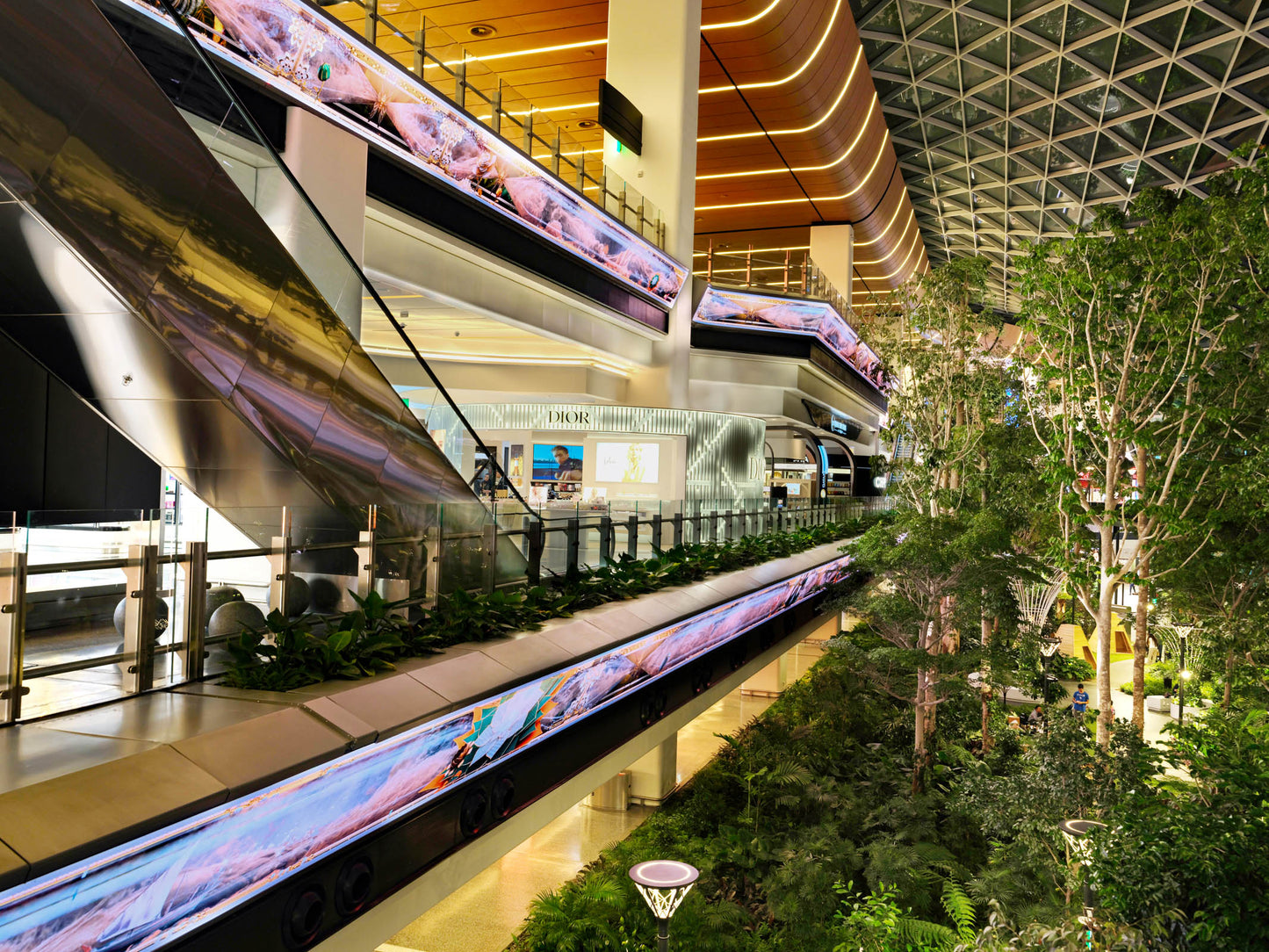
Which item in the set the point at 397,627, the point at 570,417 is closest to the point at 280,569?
the point at 397,627

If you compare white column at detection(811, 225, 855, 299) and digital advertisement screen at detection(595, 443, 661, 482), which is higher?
white column at detection(811, 225, 855, 299)

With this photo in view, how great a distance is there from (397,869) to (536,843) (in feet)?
32.0

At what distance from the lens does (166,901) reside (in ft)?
12.7

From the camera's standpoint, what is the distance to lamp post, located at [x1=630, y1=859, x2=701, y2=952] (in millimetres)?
7750

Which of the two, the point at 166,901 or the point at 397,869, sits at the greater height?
→ the point at 166,901

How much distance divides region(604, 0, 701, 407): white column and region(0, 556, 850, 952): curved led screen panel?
12641mm

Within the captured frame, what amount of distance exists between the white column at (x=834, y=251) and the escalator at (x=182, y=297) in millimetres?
24970

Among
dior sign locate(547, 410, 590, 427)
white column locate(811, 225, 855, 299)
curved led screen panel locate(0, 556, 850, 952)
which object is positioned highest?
white column locate(811, 225, 855, 299)

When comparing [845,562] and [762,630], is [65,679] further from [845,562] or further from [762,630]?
[845,562]

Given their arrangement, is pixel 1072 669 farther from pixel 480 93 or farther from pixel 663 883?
pixel 480 93

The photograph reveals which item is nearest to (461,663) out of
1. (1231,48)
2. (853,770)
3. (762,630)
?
(762,630)

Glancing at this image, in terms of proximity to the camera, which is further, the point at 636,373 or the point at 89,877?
the point at 636,373

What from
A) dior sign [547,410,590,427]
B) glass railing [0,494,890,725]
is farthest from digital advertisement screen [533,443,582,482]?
glass railing [0,494,890,725]

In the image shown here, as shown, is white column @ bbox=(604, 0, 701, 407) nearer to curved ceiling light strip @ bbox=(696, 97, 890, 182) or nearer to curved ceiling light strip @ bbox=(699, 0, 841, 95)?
curved ceiling light strip @ bbox=(699, 0, 841, 95)
